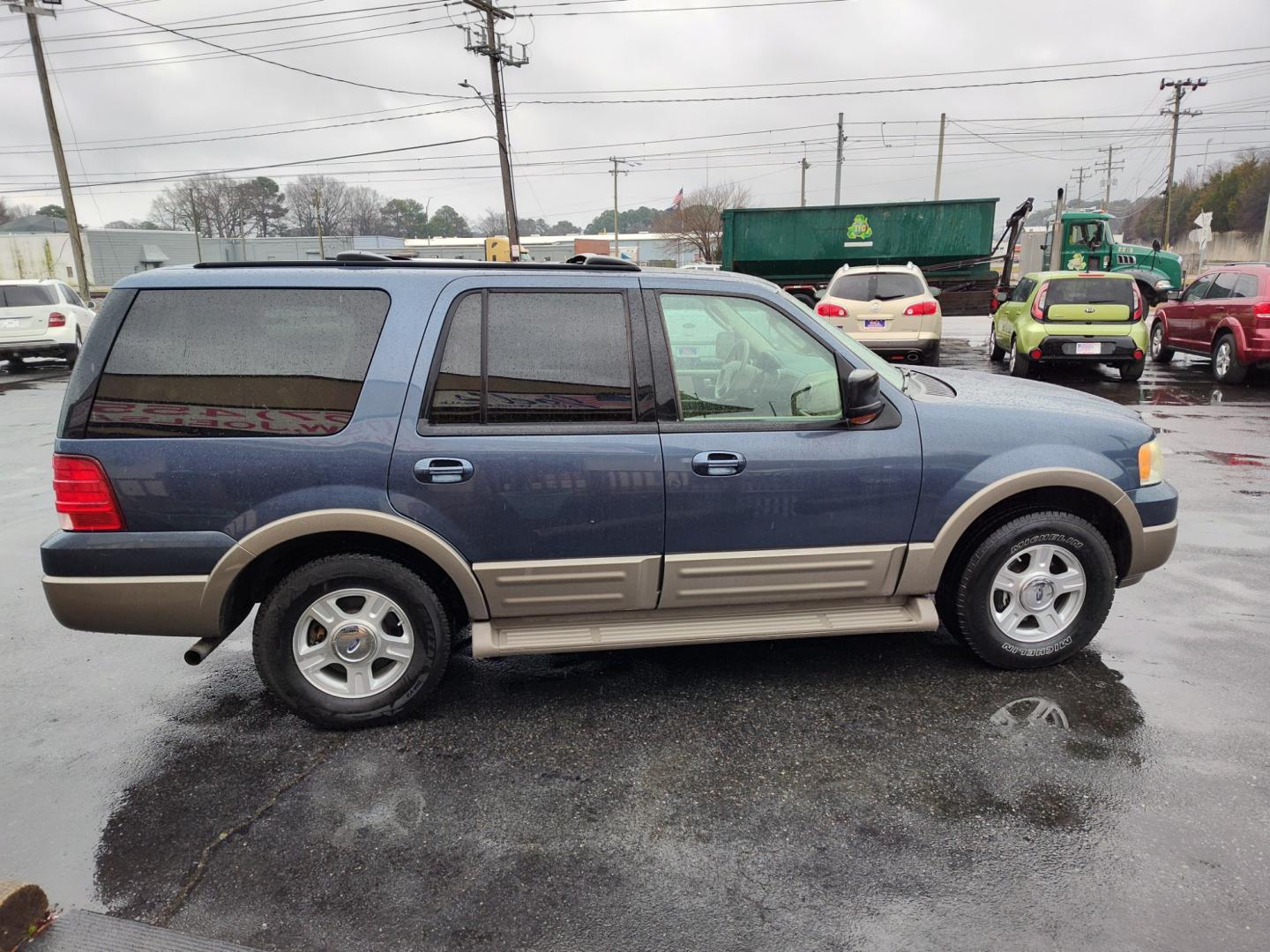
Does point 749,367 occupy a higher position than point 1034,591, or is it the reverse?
point 749,367

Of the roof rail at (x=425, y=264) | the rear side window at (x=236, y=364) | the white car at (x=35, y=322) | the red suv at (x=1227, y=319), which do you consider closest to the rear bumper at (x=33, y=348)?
the white car at (x=35, y=322)

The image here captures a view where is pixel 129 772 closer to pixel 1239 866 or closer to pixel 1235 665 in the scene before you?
pixel 1239 866

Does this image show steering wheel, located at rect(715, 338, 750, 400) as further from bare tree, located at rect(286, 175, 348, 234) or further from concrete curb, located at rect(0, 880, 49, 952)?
bare tree, located at rect(286, 175, 348, 234)

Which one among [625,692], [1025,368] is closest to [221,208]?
[1025,368]

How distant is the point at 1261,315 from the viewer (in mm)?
11484

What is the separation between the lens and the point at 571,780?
305 cm

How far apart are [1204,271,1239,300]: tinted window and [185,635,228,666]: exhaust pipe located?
14.2m

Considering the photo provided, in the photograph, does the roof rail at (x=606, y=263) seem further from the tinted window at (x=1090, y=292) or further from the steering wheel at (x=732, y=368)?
the tinted window at (x=1090, y=292)

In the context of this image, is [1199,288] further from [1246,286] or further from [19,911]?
[19,911]

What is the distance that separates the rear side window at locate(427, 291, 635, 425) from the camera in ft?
10.8

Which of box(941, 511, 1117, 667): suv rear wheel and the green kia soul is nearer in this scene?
box(941, 511, 1117, 667): suv rear wheel

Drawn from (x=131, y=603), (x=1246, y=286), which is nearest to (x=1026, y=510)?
(x=131, y=603)

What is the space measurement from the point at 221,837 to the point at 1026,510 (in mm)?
3434

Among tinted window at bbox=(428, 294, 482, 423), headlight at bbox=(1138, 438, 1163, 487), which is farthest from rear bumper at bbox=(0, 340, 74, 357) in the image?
headlight at bbox=(1138, 438, 1163, 487)
